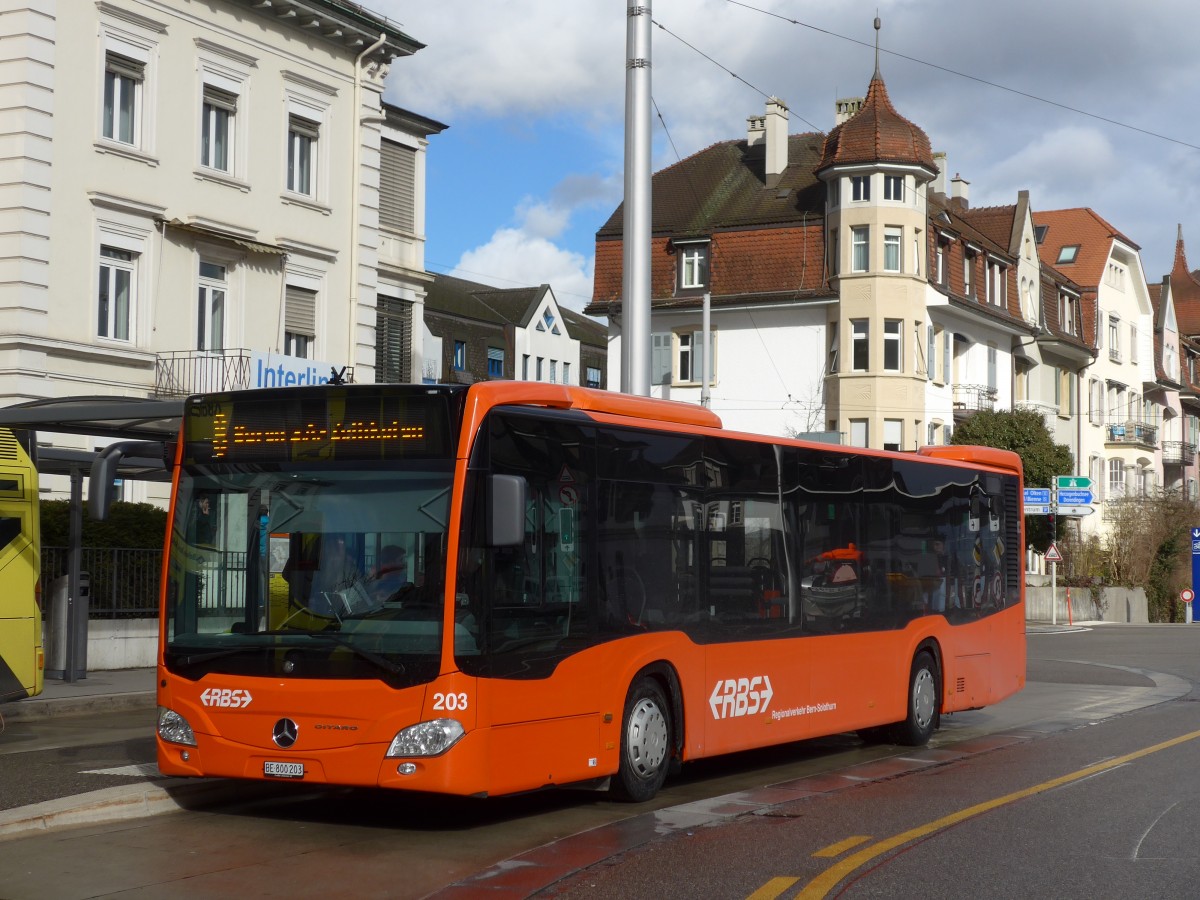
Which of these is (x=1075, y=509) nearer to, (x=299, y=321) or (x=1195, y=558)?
(x=1195, y=558)

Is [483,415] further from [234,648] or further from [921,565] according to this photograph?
[921,565]

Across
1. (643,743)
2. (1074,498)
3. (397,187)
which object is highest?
(397,187)

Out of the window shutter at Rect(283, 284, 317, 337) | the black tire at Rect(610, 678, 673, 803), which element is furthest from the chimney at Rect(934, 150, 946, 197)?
the black tire at Rect(610, 678, 673, 803)

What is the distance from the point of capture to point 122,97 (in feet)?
87.1

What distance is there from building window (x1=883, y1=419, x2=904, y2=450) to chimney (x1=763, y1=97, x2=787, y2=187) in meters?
10.2

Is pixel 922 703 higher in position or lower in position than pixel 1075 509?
lower

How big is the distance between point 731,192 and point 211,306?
30.7 m

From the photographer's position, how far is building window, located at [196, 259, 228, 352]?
1110 inches

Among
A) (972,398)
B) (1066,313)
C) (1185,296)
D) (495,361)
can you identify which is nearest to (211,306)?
(972,398)

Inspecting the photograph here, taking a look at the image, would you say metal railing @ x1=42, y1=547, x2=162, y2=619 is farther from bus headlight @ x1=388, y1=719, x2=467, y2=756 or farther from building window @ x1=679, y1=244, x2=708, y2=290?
building window @ x1=679, y1=244, x2=708, y2=290

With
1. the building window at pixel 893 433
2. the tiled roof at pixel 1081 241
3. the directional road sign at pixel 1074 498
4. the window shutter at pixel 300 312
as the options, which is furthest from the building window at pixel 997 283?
the window shutter at pixel 300 312

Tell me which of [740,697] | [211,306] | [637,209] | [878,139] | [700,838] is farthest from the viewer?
[878,139]

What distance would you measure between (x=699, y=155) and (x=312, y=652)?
51.8m

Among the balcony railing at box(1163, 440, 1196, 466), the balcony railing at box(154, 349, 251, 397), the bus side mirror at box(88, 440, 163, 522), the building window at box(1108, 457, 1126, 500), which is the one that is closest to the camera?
the bus side mirror at box(88, 440, 163, 522)
